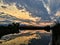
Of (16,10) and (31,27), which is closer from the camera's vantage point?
(31,27)

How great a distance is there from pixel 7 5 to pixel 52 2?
26834mm

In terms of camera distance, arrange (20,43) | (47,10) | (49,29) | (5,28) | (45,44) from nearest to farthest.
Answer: (5,28) → (49,29) → (20,43) → (45,44) → (47,10)

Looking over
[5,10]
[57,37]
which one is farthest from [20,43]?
[57,37]

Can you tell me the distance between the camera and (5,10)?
54938mm

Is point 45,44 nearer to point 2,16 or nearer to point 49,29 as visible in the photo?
point 2,16

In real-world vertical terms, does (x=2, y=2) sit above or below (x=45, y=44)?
above

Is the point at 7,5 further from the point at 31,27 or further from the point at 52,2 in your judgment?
the point at 31,27

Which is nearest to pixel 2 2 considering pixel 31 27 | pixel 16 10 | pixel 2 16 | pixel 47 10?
pixel 16 10

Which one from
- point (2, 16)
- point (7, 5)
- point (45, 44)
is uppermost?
point (7, 5)

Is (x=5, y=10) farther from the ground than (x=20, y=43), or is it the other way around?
(x=5, y=10)

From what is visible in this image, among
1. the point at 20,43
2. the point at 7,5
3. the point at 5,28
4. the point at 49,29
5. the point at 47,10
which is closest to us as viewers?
the point at 5,28

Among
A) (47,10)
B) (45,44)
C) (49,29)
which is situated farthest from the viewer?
(47,10)

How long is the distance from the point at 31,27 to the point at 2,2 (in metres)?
58.2

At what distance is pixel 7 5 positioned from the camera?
2355 inches
